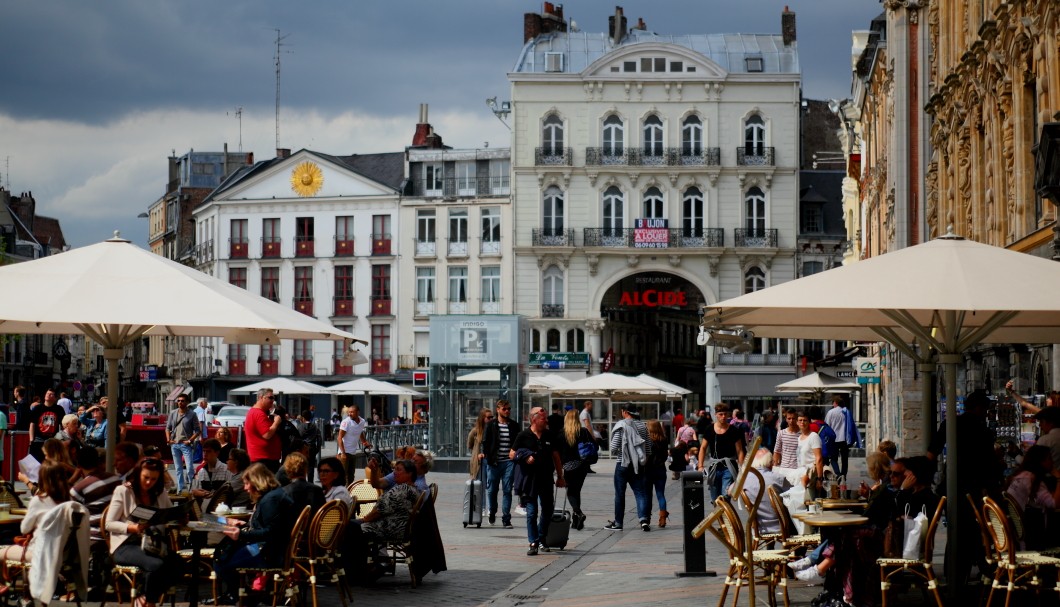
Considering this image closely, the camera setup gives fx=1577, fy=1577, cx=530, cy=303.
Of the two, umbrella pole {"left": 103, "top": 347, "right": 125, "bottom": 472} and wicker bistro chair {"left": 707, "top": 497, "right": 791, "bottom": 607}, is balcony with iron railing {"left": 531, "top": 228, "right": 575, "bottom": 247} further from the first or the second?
wicker bistro chair {"left": 707, "top": 497, "right": 791, "bottom": 607}

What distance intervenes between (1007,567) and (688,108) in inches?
2359

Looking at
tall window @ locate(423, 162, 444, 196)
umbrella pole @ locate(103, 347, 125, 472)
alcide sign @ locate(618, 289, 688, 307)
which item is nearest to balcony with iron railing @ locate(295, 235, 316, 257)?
tall window @ locate(423, 162, 444, 196)

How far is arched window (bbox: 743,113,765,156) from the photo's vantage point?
69812mm

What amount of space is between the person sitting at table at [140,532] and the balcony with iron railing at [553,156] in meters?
58.8

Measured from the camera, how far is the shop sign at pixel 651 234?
69062 mm

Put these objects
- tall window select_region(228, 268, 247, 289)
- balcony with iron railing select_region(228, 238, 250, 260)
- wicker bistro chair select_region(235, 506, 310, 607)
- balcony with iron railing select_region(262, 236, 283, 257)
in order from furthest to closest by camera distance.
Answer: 1. balcony with iron railing select_region(228, 238, 250, 260)
2. tall window select_region(228, 268, 247, 289)
3. balcony with iron railing select_region(262, 236, 283, 257)
4. wicker bistro chair select_region(235, 506, 310, 607)

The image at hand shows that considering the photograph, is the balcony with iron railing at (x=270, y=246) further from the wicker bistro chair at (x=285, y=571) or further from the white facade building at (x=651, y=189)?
the wicker bistro chair at (x=285, y=571)

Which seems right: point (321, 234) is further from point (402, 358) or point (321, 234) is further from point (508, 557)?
point (508, 557)

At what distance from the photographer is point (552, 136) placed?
70.1 metres

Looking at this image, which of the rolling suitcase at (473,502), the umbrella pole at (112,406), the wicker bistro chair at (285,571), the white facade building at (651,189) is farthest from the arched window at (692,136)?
the wicker bistro chair at (285,571)

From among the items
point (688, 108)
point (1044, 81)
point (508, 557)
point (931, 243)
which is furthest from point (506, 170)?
point (931, 243)

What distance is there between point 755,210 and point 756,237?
3.98 ft

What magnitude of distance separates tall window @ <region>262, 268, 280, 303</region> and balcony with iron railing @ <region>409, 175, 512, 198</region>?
25.7ft

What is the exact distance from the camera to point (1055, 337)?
15.7 meters
